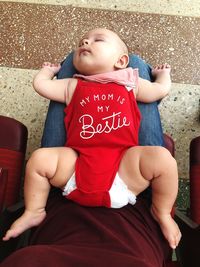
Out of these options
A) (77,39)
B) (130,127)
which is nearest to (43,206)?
(130,127)

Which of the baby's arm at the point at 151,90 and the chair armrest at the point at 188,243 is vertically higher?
the baby's arm at the point at 151,90

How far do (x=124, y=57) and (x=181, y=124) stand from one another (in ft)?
1.99

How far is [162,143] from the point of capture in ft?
5.20

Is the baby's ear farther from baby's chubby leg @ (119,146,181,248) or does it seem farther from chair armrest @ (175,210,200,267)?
chair armrest @ (175,210,200,267)

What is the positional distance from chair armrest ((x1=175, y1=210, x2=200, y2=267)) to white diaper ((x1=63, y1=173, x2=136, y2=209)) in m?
0.19

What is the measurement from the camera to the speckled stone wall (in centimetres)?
213

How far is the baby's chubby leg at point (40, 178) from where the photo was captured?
140cm

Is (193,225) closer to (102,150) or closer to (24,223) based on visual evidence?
(102,150)

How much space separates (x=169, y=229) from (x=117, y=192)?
0.21 meters

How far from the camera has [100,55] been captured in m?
1.57

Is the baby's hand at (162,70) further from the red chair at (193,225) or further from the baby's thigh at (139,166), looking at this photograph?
the baby's thigh at (139,166)

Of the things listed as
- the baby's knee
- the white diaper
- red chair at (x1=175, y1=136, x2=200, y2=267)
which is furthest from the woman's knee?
red chair at (x1=175, y1=136, x2=200, y2=267)

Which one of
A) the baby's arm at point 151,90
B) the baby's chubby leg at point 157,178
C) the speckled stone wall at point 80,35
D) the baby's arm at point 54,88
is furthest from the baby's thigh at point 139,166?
the speckled stone wall at point 80,35

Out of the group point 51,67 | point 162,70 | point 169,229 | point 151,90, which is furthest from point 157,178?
point 51,67
